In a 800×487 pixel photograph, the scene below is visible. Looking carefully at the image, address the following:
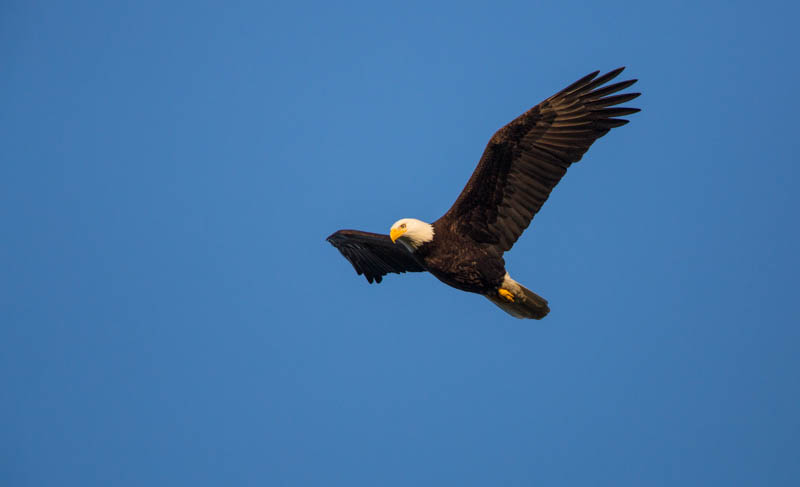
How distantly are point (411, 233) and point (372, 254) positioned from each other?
1.56 meters

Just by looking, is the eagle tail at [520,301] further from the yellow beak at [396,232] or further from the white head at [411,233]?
the yellow beak at [396,232]

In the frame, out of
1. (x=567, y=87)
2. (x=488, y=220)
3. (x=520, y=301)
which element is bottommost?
(x=520, y=301)

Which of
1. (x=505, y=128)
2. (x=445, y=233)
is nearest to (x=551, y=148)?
(x=505, y=128)

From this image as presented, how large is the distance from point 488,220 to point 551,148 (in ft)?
2.93

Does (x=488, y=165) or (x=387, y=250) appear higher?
(x=488, y=165)

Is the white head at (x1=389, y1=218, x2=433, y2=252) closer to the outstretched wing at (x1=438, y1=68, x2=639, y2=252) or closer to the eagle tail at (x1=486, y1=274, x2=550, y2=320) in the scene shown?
the outstretched wing at (x1=438, y1=68, x2=639, y2=252)

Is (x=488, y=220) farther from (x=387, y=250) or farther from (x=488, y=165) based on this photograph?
(x=387, y=250)

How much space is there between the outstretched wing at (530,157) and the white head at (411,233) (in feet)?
0.71

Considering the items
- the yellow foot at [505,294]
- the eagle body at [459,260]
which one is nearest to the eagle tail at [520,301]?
the yellow foot at [505,294]

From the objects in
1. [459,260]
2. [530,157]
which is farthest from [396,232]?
[530,157]

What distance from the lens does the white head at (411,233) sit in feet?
27.3

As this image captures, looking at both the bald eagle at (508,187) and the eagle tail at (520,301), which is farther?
the eagle tail at (520,301)

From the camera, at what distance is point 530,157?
27.1ft

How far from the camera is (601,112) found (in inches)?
320
